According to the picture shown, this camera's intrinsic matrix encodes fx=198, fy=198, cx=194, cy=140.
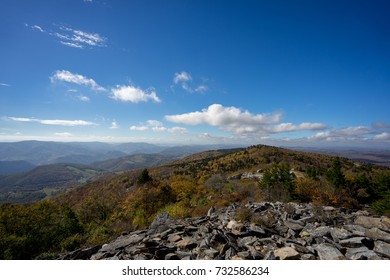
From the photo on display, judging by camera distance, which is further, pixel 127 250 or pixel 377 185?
pixel 377 185

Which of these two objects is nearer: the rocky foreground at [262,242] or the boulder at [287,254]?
the boulder at [287,254]

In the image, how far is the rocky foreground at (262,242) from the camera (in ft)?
21.5

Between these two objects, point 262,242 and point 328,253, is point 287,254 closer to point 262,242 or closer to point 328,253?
point 262,242

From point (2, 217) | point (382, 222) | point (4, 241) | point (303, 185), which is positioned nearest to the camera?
point (382, 222)

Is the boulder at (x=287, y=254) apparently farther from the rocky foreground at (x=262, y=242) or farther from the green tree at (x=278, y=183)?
the green tree at (x=278, y=183)

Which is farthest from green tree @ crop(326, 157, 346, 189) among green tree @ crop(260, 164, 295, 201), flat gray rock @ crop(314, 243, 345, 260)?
flat gray rock @ crop(314, 243, 345, 260)

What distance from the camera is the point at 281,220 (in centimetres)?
998

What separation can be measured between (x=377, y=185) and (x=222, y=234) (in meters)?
34.8

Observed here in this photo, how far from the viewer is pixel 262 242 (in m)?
7.36

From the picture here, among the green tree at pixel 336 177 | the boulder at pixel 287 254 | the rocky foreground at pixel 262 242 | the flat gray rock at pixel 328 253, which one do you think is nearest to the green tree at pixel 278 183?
the green tree at pixel 336 177

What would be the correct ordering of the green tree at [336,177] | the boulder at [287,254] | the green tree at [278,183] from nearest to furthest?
the boulder at [287,254]
the green tree at [278,183]
the green tree at [336,177]
